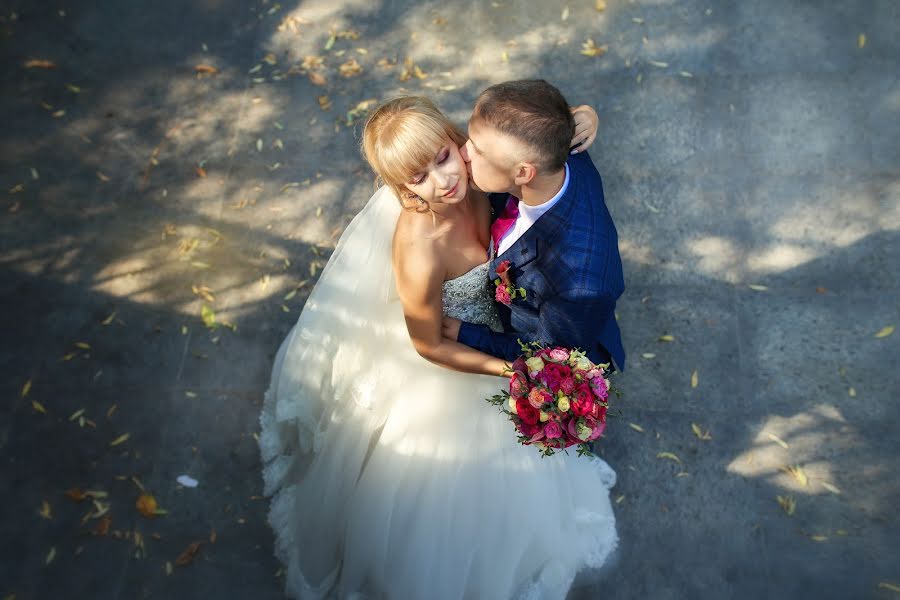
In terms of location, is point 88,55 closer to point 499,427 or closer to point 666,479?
point 499,427

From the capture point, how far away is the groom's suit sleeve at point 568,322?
291 centimetres

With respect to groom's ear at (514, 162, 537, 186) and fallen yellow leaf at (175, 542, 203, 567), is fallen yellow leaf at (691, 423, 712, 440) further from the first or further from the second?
fallen yellow leaf at (175, 542, 203, 567)

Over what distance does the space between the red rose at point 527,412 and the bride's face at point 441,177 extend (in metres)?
0.96

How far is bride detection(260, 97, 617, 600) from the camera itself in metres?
3.50

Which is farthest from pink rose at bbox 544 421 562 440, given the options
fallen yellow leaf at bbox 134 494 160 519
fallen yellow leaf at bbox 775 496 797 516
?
fallen yellow leaf at bbox 134 494 160 519

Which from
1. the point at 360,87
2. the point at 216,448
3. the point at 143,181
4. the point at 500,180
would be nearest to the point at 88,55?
the point at 143,181

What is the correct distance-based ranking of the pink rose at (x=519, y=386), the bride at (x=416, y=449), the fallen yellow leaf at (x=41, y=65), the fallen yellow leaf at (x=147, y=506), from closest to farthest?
1. the pink rose at (x=519, y=386)
2. the bride at (x=416, y=449)
3. the fallen yellow leaf at (x=147, y=506)
4. the fallen yellow leaf at (x=41, y=65)

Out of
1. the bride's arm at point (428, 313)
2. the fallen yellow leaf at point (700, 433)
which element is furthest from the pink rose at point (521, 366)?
the fallen yellow leaf at point (700, 433)

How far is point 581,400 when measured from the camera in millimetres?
2779

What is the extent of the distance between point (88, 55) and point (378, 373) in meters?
4.36

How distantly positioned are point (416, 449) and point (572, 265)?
1.35 metres

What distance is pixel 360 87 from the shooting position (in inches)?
218

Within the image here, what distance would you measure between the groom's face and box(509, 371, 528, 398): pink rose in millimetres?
841

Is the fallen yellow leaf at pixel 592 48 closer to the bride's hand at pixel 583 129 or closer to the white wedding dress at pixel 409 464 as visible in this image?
the bride's hand at pixel 583 129
